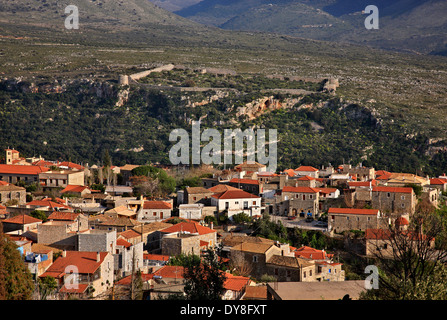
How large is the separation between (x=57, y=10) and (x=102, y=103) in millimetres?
57586

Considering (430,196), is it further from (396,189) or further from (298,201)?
(298,201)

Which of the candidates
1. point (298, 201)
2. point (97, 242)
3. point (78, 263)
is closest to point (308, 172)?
point (298, 201)

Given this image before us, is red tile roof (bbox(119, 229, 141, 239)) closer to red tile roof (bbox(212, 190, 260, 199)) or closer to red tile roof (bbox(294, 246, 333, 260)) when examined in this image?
red tile roof (bbox(294, 246, 333, 260))

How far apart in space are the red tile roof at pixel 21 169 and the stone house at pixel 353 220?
65.1ft

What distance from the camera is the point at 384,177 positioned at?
45094 millimetres

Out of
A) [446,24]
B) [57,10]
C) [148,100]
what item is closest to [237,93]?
[148,100]

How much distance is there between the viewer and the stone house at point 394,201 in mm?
37281

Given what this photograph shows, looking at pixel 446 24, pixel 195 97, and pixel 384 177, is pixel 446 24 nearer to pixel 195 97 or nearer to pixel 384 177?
pixel 195 97

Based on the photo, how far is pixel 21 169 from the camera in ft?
148

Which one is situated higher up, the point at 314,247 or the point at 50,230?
the point at 50,230

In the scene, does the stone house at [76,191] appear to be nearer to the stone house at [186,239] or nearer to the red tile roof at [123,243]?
the stone house at [186,239]

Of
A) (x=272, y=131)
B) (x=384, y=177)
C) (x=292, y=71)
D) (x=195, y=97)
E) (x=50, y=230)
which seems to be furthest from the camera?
(x=292, y=71)

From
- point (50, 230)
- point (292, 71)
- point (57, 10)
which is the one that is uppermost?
point (57, 10)

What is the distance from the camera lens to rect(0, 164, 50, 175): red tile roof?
44653 millimetres
